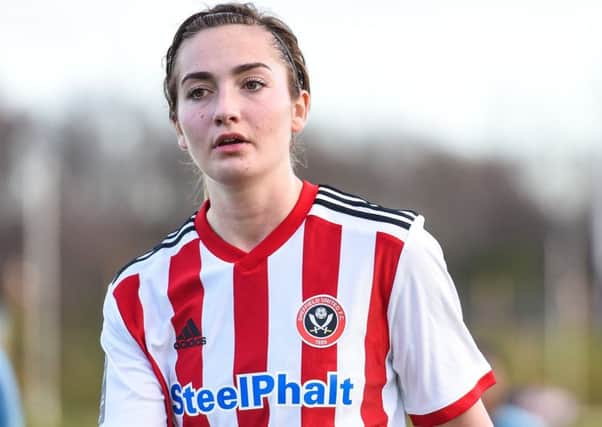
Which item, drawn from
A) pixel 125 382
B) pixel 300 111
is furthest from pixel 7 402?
pixel 300 111

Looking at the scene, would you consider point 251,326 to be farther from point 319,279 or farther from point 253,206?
point 253,206

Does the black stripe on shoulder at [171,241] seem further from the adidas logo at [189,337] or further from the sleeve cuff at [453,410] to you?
the sleeve cuff at [453,410]

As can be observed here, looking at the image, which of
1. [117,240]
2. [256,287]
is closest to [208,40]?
[256,287]

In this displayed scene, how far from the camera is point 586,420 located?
2453cm

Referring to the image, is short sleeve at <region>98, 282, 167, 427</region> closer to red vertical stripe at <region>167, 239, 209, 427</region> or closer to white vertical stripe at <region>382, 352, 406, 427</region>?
red vertical stripe at <region>167, 239, 209, 427</region>

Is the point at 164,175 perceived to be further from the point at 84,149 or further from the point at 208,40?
the point at 208,40

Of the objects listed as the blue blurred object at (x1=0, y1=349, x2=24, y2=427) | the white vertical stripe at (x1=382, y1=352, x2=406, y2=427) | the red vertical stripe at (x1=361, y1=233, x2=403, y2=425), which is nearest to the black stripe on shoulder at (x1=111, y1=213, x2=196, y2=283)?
the red vertical stripe at (x1=361, y1=233, x2=403, y2=425)

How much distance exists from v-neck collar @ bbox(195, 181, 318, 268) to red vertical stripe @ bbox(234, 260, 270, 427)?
24 millimetres

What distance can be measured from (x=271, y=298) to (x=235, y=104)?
0.52 metres

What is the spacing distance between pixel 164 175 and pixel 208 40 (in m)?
35.2

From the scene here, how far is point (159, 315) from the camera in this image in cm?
332

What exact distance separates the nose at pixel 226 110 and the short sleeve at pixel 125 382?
0.63m

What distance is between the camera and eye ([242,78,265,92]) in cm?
316

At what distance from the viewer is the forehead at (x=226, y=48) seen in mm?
3176
